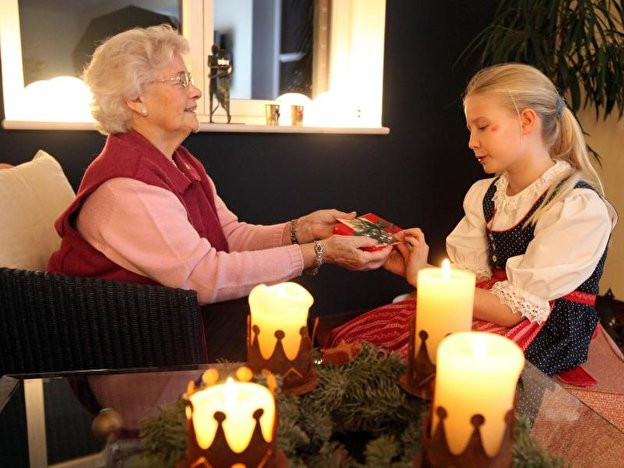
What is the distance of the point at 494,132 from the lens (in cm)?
163

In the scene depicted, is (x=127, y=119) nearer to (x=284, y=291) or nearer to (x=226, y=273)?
(x=226, y=273)

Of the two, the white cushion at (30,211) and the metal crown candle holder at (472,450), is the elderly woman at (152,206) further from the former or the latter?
the metal crown candle holder at (472,450)

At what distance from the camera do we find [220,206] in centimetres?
207

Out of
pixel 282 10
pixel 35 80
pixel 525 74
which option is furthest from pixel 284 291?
pixel 282 10

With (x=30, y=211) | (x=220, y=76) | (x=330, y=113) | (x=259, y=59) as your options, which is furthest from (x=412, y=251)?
A: (x=259, y=59)

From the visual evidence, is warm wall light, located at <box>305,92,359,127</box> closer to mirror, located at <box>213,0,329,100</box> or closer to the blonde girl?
mirror, located at <box>213,0,329,100</box>

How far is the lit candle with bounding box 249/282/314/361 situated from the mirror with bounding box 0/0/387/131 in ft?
5.60

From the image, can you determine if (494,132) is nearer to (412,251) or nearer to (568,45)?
(412,251)

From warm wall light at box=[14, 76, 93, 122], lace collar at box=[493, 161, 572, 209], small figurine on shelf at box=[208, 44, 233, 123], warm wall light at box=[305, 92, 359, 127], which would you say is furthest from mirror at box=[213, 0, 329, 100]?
lace collar at box=[493, 161, 572, 209]

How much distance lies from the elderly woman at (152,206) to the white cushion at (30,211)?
70 mm

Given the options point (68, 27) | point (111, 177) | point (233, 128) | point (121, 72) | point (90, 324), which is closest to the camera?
point (90, 324)

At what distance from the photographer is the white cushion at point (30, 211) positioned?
150 cm

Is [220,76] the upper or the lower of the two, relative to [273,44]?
lower

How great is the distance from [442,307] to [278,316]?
22cm
